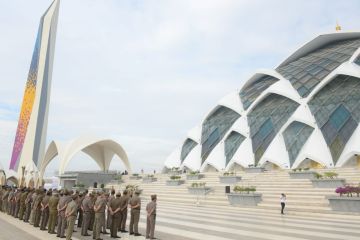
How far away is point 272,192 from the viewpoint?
21078 millimetres

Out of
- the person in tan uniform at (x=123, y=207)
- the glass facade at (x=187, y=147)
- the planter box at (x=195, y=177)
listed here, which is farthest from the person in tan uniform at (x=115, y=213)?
the glass facade at (x=187, y=147)

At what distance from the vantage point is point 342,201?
50.3 ft

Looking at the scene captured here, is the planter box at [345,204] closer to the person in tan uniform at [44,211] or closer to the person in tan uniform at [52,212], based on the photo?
the person in tan uniform at [52,212]

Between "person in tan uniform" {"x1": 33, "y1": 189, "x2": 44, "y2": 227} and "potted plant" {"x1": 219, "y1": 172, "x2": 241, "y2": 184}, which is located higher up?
"potted plant" {"x1": 219, "y1": 172, "x2": 241, "y2": 184}

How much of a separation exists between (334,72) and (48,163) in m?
40.4

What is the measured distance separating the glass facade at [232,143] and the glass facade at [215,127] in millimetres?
1736

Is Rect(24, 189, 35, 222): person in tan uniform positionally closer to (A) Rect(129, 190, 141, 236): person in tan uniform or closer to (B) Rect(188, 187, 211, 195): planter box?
Answer: (A) Rect(129, 190, 141, 236): person in tan uniform

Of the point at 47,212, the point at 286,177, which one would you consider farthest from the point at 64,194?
the point at 286,177

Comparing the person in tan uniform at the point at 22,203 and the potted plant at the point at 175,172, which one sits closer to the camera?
the person in tan uniform at the point at 22,203

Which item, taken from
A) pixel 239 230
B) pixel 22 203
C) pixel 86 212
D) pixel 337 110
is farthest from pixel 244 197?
pixel 337 110

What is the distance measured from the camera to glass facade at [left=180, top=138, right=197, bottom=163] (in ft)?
152

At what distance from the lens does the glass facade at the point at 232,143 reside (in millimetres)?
38500

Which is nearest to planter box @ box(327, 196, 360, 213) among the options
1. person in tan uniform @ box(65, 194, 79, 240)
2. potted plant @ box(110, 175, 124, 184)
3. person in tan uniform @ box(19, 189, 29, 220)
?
person in tan uniform @ box(65, 194, 79, 240)

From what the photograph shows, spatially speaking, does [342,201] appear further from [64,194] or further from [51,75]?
[51,75]
